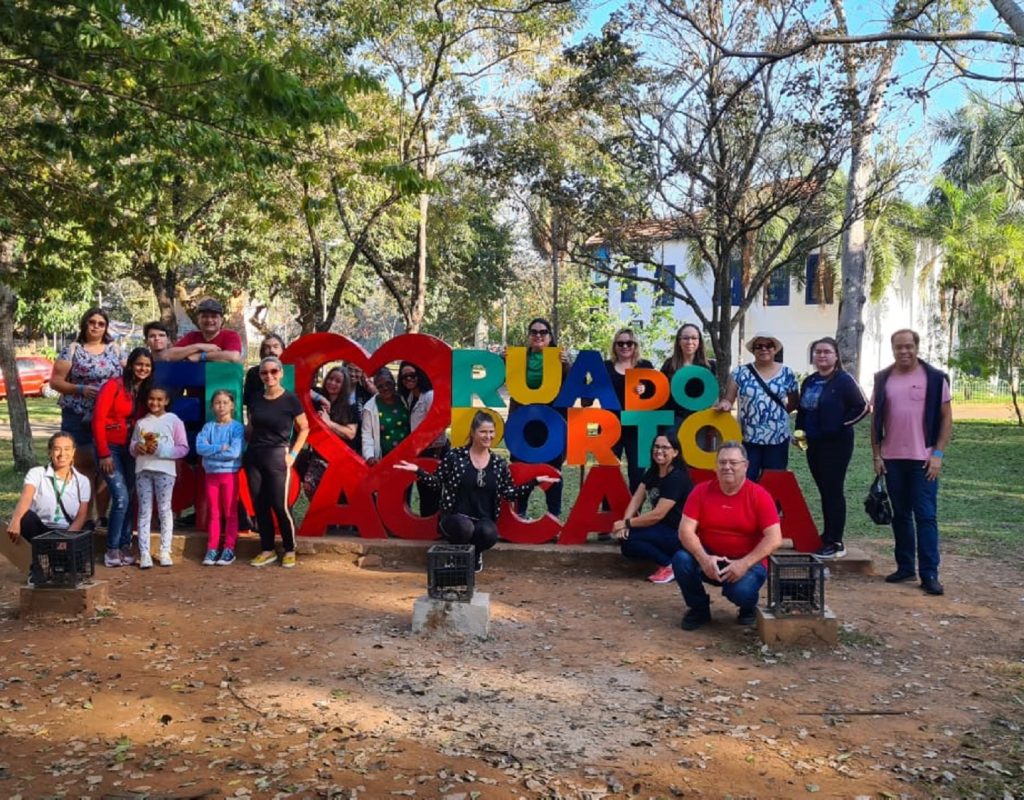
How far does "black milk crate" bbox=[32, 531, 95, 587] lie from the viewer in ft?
20.6

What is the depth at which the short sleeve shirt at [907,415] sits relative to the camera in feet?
23.0

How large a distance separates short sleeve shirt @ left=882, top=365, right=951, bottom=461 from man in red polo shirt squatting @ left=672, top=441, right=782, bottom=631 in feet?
5.46

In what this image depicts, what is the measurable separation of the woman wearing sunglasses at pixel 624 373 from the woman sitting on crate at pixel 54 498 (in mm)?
4290

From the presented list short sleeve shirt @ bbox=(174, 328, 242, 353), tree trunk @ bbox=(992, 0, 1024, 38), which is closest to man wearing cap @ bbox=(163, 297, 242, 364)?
short sleeve shirt @ bbox=(174, 328, 242, 353)

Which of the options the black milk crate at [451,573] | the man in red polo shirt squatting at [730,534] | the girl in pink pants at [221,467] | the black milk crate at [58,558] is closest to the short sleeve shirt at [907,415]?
the man in red polo shirt squatting at [730,534]

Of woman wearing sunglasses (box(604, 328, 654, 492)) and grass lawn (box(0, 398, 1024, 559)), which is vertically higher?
woman wearing sunglasses (box(604, 328, 654, 492))

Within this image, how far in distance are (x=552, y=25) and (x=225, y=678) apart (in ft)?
38.6

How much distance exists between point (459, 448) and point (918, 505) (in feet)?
11.3

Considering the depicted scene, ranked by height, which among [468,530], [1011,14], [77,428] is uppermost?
[1011,14]

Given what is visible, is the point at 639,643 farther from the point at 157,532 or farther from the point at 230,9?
the point at 230,9

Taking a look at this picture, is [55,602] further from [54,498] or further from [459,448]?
[459,448]

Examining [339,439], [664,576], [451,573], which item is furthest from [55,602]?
[664,576]

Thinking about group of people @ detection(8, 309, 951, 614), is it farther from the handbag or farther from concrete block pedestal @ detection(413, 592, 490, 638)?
concrete block pedestal @ detection(413, 592, 490, 638)

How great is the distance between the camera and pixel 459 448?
746 centimetres
